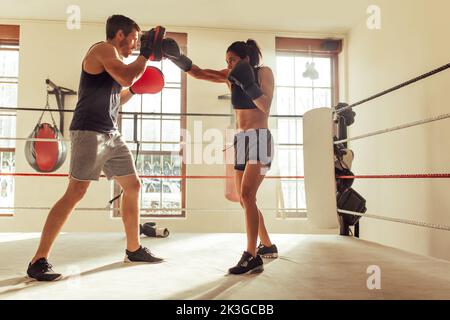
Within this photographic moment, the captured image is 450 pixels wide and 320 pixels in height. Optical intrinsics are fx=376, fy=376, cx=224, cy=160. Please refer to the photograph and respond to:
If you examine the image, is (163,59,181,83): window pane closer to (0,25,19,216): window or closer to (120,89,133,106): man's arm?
(0,25,19,216): window

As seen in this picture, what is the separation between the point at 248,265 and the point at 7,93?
4142 mm

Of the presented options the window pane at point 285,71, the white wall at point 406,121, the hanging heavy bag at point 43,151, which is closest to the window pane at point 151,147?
the hanging heavy bag at point 43,151

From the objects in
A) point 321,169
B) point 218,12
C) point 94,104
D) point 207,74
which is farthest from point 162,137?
point 94,104

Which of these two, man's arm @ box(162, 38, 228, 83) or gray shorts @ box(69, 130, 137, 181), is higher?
man's arm @ box(162, 38, 228, 83)

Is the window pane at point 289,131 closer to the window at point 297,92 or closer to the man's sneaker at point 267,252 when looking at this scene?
the window at point 297,92

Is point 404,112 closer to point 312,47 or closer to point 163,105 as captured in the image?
point 312,47

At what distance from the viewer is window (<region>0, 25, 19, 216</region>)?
14.1 feet

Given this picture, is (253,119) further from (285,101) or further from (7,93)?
(7,93)

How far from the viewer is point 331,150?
258 cm

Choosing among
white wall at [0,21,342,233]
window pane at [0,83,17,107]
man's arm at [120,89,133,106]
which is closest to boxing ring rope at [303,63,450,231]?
man's arm at [120,89,133,106]

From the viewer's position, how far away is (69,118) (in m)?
4.29

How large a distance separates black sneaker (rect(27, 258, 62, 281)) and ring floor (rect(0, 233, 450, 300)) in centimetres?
3
